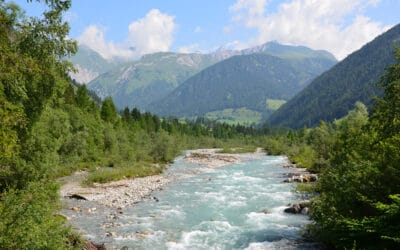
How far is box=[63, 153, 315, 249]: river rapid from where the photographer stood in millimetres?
21688

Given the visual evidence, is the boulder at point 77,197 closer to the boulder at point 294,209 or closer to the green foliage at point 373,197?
the boulder at point 294,209

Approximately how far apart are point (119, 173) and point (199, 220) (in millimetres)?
23666

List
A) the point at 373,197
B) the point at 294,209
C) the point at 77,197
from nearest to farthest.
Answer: the point at 373,197
the point at 294,209
the point at 77,197

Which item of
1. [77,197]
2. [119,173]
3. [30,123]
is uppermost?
[30,123]

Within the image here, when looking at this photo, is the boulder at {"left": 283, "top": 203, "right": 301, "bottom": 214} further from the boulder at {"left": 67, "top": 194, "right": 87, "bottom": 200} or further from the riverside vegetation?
the boulder at {"left": 67, "top": 194, "right": 87, "bottom": 200}

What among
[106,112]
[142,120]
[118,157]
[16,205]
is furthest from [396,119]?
[142,120]

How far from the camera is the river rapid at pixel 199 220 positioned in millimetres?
21688

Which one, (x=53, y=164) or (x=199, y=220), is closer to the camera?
(x=199, y=220)

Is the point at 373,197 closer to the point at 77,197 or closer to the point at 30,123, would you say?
the point at 30,123

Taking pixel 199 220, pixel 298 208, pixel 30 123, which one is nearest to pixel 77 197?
pixel 199 220

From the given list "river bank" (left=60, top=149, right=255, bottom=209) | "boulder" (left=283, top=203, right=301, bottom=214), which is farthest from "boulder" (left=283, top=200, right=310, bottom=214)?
"river bank" (left=60, top=149, right=255, bottom=209)

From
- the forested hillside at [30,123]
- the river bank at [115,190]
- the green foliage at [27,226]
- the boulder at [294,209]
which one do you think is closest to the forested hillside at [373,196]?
the boulder at [294,209]

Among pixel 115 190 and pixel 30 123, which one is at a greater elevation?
pixel 30 123

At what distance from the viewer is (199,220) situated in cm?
2777
